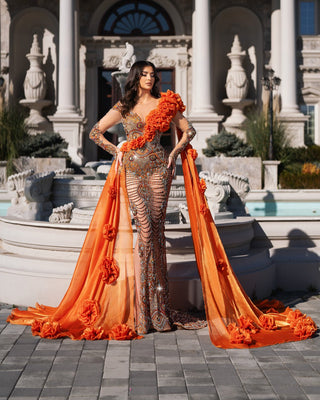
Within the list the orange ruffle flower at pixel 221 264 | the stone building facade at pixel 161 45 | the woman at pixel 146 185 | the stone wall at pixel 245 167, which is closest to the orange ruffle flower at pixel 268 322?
the orange ruffle flower at pixel 221 264

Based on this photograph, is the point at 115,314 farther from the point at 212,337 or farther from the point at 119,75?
the point at 119,75

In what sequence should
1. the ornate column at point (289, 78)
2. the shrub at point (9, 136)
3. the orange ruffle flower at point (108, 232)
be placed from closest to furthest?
the orange ruffle flower at point (108, 232) < the shrub at point (9, 136) < the ornate column at point (289, 78)

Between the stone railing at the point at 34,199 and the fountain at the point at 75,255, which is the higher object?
the stone railing at the point at 34,199

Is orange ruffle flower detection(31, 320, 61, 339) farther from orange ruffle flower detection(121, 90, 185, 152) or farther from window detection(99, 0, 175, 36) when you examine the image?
window detection(99, 0, 175, 36)

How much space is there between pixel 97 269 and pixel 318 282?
3.02 metres

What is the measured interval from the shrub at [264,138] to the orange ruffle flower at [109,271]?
1469 centimetres

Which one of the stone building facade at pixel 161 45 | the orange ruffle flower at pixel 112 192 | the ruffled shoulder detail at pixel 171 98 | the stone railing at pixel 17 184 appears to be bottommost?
the orange ruffle flower at pixel 112 192

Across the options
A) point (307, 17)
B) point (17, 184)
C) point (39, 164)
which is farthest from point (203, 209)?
point (307, 17)

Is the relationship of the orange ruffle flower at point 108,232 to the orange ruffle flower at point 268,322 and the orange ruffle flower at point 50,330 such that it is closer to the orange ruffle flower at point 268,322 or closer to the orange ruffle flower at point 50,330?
the orange ruffle flower at point 50,330

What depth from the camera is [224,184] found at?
24.6 feet

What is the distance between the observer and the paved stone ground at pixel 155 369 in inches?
140

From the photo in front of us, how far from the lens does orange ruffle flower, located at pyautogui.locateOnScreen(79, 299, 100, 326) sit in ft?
15.8

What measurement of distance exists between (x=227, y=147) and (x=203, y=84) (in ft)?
11.0

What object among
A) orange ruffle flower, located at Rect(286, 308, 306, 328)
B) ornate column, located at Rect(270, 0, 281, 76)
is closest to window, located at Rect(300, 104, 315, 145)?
ornate column, located at Rect(270, 0, 281, 76)
